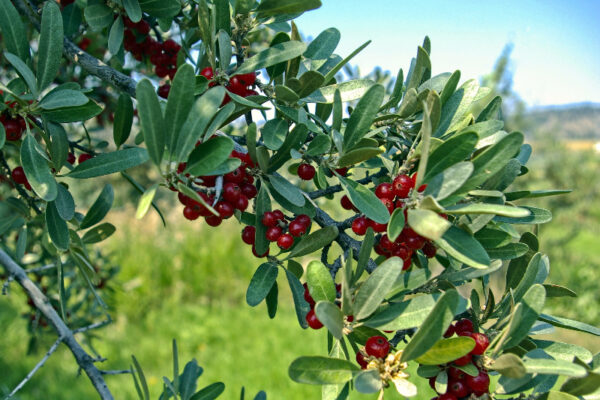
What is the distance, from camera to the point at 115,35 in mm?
1102

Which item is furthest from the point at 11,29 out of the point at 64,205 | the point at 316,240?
the point at 316,240

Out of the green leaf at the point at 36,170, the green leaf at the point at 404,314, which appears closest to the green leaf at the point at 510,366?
the green leaf at the point at 404,314

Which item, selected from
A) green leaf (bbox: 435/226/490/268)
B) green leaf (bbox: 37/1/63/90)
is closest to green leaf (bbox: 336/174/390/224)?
green leaf (bbox: 435/226/490/268)

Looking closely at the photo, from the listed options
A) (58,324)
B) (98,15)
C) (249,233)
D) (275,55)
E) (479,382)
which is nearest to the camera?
(479,382)

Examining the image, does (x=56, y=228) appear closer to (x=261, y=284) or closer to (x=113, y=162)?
(x=113, y=162)

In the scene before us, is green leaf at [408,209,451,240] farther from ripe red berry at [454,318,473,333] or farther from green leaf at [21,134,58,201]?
green leaf at [21,134,58,201]

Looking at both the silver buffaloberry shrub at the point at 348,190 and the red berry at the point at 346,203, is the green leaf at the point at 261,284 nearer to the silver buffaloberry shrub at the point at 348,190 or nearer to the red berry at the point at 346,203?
the silver buffaloberry shrub at the point at 348,190

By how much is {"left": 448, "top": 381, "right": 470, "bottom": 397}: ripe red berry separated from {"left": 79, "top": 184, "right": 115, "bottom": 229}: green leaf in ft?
2.60

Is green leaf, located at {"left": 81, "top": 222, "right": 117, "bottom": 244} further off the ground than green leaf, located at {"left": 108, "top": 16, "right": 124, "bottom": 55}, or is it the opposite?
green leaf, located at {"left": 108, "top": 16, "right": 124, "bottom": 55}

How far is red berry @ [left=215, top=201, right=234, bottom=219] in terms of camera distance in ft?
2.66

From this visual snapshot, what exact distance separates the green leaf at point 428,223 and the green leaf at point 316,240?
167mm

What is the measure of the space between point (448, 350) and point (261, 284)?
33cm

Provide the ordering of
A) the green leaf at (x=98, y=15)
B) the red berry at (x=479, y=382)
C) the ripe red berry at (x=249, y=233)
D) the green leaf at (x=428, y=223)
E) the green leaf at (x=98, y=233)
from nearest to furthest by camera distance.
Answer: the green leaf at (x=428, y=223) → the red berry at (x=479, y=382) → the ripe red berry at (x=249, y=233) → the green leaf at (x=98, y=15) → the green leaf at (x=98, y=233)

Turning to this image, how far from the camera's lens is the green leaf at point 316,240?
2.60ft
